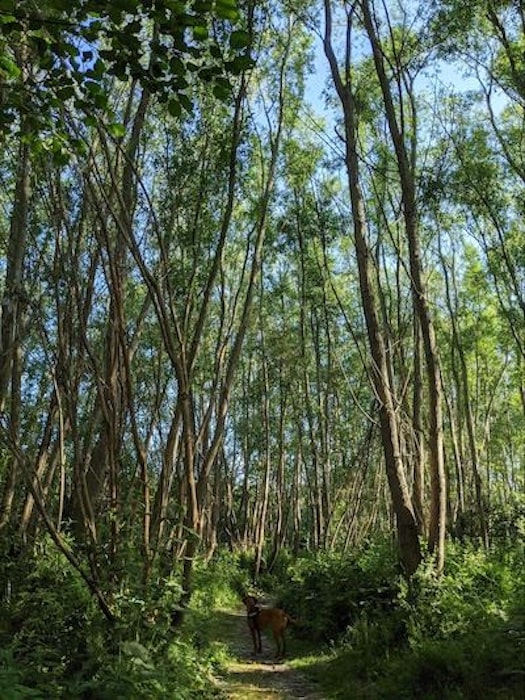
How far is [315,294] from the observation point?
17.6m

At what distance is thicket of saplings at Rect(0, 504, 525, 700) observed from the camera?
4.52 m

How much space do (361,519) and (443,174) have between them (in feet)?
46.4

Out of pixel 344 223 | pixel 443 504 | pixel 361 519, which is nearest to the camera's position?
pixel 443 504

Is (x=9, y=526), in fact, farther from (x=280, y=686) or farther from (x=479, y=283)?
(x=479, y=283)

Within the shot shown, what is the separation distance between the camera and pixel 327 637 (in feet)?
30.0

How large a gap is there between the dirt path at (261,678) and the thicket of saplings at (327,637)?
7.7 inches

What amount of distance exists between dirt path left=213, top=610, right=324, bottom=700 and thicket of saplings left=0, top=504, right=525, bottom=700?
20 cm

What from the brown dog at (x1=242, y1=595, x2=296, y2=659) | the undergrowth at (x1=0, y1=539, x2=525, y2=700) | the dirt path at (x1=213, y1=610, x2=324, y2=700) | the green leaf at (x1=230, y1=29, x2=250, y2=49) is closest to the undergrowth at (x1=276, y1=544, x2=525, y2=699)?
the undergrowth at (x1=0, y1=539, x2=525, y2=700)

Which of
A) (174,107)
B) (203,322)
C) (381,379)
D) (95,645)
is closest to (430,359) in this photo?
(381,379)

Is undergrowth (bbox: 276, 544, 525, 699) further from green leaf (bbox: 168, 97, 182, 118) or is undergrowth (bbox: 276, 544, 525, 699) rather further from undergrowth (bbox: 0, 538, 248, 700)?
green leaf (bbox: 168, 97, 182, 118)

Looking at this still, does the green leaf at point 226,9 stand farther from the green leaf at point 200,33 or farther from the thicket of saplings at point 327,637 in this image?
the thicket of saplings at point 327,637

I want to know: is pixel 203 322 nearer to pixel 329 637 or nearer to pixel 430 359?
pixel 430 359

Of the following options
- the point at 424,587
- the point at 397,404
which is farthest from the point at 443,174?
the point at 424,587

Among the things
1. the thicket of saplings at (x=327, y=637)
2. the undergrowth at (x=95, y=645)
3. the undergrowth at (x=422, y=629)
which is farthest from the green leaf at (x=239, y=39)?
the undergrowth at (x=422, y=629)
